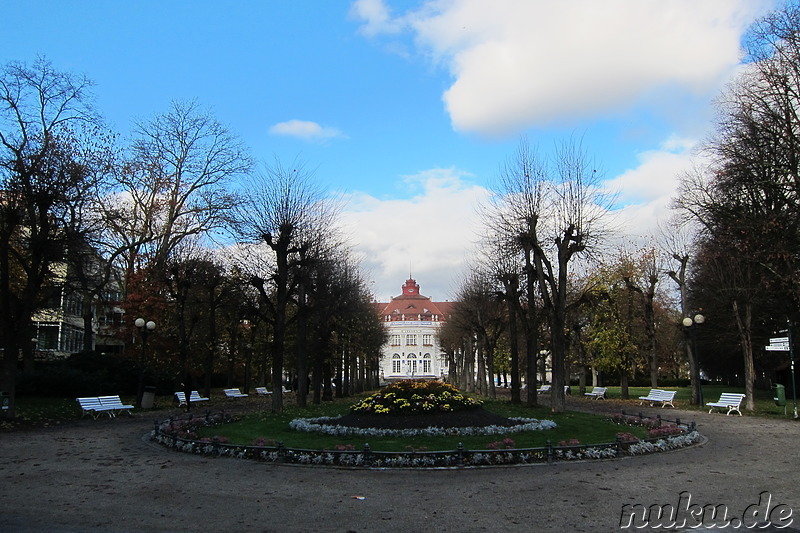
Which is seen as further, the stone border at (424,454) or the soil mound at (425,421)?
the soil mound at (425,421)

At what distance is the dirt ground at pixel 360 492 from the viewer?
26.8 ft

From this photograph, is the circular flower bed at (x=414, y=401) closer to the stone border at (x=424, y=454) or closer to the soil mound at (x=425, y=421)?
the soil mound at (x=425, y=421)

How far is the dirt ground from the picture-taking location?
26.8 feet

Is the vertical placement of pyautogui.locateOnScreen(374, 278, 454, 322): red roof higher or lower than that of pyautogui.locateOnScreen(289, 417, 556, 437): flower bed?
higher

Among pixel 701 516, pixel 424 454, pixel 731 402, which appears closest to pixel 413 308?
pixel 731 402

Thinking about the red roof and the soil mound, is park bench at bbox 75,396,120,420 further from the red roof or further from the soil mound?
the red roof

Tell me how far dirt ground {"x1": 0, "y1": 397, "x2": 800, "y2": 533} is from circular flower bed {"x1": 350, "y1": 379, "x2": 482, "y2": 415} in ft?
18.7

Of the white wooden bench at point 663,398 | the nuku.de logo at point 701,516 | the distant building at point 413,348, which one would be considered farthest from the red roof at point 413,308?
the nuku.de logo at point 701,516

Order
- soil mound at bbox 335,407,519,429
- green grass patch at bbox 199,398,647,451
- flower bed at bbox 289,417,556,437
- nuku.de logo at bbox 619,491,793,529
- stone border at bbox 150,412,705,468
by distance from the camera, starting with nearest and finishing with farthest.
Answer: nuku.de logo at bbox 619,491,793,529 → stone border at bbox 150,412,705,468 → green grass patch at bbox 199,398,647,451 → flower bed at bbox 289,417,556,437 → soil mound at bbox 335,407,519,429

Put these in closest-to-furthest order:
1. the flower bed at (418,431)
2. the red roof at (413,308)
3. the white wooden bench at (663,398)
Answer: the flower bed at (418,431) → the white wooden bench at (663,398) → the red roof at (413,308)

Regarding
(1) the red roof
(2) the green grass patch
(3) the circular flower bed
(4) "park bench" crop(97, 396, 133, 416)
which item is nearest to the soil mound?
(3) the circular flower bed

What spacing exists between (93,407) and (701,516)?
71.0ft

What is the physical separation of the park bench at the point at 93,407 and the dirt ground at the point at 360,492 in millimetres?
8667

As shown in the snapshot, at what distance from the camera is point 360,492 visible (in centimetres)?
1012
